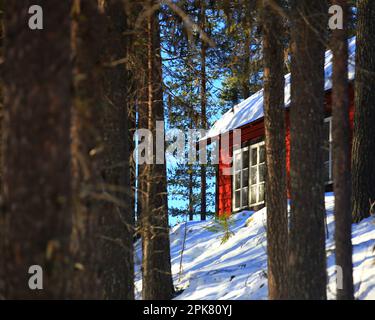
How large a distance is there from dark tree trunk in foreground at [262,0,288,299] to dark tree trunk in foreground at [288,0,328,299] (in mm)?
1571

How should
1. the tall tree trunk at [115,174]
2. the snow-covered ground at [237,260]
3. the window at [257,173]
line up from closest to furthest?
the tall tree trunk at [115,174] → the snow-covered ground at [237,260] → the window at [257,173]

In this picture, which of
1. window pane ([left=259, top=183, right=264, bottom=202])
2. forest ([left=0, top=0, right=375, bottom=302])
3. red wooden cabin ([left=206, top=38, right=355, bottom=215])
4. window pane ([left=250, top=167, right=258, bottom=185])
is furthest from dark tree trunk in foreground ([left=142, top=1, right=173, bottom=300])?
window pane ([left=250, top=167, right=258, bottom=185])

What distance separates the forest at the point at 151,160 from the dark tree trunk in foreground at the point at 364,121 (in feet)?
0.08

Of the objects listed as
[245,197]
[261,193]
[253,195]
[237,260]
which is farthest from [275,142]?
[245,197]

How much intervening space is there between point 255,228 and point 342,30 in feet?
26.6

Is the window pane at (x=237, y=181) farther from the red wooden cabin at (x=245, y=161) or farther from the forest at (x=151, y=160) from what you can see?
the forest at (x=151, y=160)

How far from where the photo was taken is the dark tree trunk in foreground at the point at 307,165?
8.84 m

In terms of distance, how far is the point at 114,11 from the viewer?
32.3 feet

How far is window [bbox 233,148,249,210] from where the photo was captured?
72.4ft

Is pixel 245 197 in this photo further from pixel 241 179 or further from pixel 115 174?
pixel 115 174

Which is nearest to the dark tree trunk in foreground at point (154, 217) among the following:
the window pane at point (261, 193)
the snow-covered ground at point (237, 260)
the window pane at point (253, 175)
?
the snow-covered ground at point (237, 260)

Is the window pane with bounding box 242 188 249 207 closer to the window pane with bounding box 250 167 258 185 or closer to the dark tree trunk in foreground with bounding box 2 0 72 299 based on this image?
the window pane with bounding box 250 167 258 185

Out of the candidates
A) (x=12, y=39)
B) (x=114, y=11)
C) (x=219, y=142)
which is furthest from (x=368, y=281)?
(x=219, y=142)
